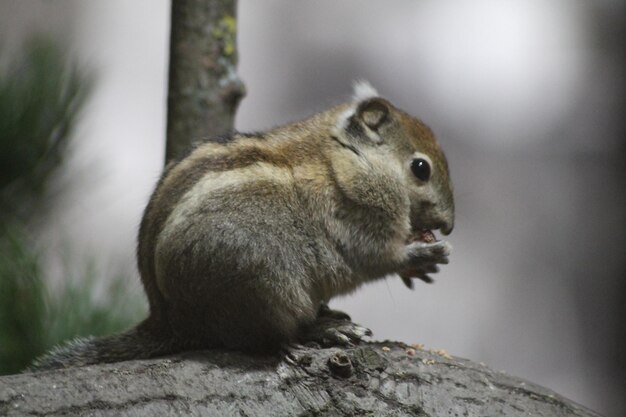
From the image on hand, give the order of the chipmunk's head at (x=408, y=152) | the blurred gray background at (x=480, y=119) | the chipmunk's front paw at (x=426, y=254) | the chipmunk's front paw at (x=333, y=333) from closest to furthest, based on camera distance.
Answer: the chipmunk's front paw at (x=333, y=333) < the chipmunk's front paw at (x=426, y=254) < the chipmunk's head at (x=408, y=152) < the blurred gray background at (x=480, y=119)

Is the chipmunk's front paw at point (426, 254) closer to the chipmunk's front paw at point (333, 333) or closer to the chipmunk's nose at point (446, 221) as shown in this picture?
the chipmunk's nose at point (446, 221)

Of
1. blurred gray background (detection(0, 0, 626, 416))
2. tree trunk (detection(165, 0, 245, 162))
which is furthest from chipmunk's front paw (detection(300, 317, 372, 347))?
blurred gray background (detection(0, 0, 626, 416))

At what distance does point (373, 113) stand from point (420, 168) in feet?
0.65

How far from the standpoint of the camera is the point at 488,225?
5.15 meters

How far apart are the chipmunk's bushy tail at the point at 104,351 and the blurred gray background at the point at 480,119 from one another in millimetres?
2777

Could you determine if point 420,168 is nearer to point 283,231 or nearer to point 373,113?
point 373,113

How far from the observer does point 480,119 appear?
506 cm

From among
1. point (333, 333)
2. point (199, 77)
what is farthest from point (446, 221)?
point (199, 77)

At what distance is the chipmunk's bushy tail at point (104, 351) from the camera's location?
6.79 feet

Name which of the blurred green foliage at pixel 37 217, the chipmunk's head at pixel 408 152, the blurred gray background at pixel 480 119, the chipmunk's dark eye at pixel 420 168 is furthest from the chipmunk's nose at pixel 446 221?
the blurred gray background at pixel 480 119

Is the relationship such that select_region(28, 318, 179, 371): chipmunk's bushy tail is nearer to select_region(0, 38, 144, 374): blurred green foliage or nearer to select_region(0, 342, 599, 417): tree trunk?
select_region(0, 342, 599, 417): tree trunk

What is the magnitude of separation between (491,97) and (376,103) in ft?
8.88

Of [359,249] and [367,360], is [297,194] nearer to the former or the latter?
[359,249]

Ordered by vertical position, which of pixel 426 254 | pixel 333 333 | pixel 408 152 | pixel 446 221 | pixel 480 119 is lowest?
pixel 333 333
